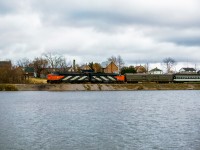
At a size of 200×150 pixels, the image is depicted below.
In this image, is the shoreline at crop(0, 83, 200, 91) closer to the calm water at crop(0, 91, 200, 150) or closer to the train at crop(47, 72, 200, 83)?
the train at crop(47, 72, 200, 83)

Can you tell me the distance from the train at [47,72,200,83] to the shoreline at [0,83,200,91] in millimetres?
4305

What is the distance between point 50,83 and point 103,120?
85671 mm

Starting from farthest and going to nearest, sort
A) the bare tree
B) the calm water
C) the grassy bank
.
→ the bare tree → the grassy bank → the calm water

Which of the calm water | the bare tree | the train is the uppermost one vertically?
the bare tree

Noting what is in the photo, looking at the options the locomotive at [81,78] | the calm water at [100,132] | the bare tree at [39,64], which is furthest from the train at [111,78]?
the calm water at [100,132]

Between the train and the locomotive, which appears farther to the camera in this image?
the train

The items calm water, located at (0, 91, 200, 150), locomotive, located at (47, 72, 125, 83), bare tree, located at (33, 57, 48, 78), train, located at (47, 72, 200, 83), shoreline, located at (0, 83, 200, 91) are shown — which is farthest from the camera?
bare tree, located at (33, 57, 48, 78)

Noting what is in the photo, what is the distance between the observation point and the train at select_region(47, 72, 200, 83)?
12506cm

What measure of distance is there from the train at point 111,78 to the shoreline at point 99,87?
4.31 meters

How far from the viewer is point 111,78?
128 meters

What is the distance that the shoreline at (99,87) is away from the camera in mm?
115100

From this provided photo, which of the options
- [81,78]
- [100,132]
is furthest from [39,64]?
[100,132]

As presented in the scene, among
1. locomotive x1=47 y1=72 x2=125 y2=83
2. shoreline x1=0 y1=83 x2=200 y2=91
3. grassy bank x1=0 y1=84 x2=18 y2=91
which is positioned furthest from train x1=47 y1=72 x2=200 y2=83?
grassy bank x1=0 y1=84 x2=18 y2=91

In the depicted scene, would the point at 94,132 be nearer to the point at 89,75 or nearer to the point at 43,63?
the point at 89,75
